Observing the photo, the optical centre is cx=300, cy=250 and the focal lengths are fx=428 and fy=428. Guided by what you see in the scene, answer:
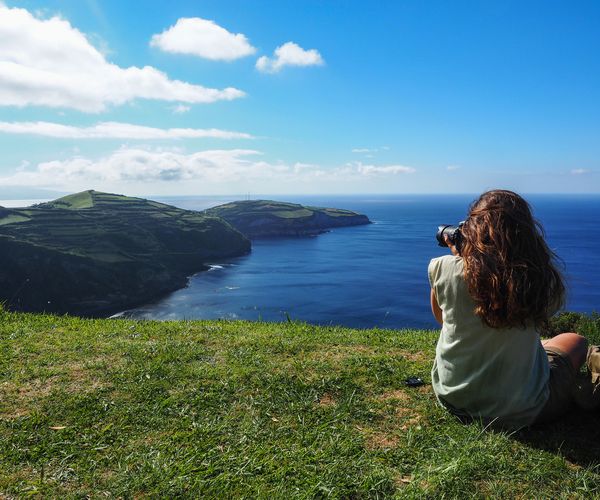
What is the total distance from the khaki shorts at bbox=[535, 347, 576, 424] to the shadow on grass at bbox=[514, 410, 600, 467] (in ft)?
0.29

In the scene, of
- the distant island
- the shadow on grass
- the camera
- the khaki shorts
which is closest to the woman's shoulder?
the camera

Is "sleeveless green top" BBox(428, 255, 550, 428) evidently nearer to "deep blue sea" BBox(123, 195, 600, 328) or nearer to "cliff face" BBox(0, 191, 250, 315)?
"deep blue sea" BBox(123, 195, 600, 328)

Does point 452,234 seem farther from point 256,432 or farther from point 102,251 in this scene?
point 102,251

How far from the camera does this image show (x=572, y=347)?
4.57 metres

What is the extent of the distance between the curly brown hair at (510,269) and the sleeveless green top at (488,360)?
17cm

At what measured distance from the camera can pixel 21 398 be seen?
5305 millimetres

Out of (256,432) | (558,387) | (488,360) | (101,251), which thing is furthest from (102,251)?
(558,387)

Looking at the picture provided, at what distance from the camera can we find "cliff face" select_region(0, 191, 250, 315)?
293ft

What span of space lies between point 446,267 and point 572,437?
202cm

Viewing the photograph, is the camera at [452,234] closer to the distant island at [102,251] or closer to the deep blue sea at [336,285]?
the deep blue sea at [336,285]

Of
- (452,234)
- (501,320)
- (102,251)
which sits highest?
(452,234)

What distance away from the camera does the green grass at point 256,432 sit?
354 centimetres

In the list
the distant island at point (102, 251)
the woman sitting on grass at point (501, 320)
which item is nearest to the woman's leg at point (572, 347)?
the woman sitting on grass at point (501, 320)

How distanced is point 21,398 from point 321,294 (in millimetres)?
76918
